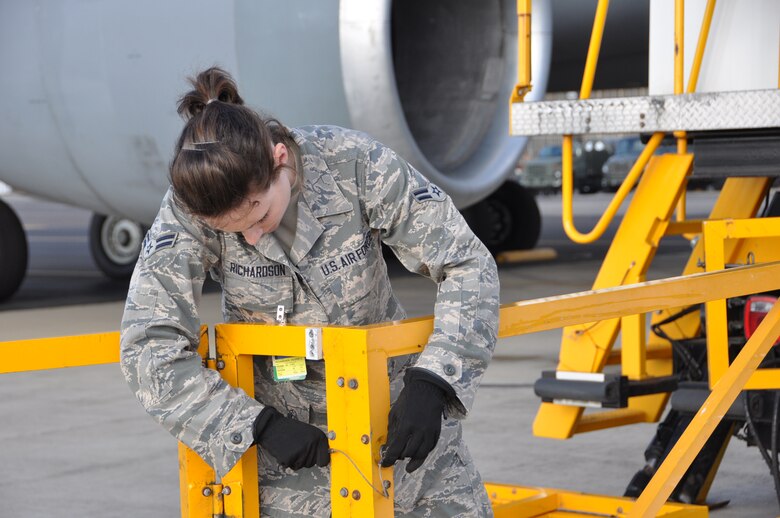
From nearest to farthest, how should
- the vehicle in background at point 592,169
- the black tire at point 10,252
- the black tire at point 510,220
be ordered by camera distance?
the black tire at point 10,252 → the black tire at point 510,220 → the vehicle in background at point 592,169

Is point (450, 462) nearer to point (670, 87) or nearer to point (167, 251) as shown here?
point (167, 251)

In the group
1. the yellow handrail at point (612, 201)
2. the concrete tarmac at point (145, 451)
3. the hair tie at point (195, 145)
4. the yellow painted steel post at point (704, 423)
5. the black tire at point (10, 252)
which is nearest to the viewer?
the hair tie at point (195, 145)

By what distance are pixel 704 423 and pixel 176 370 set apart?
4.49 ft

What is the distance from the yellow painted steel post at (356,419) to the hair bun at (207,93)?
557 mm

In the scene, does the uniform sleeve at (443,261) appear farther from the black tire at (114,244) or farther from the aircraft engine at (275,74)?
the black tire at (114,244)

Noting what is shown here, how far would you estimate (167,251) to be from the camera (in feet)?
7.78

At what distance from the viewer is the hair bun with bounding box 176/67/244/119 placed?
2410 mm

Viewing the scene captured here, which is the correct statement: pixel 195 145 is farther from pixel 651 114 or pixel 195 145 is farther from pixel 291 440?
pixel 651 114

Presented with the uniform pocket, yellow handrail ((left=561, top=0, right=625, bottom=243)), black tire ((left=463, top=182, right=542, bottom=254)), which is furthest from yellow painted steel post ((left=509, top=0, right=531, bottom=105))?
black tire ((left=463, top=182, right=542, bottom=254))

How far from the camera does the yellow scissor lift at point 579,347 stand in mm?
2148

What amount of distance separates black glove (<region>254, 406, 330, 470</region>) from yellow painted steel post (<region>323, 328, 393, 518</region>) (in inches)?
1.1

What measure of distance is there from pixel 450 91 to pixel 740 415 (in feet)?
10.2

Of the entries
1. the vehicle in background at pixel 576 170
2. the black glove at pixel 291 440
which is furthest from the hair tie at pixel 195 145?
the vehicle in background at pixel 576 170

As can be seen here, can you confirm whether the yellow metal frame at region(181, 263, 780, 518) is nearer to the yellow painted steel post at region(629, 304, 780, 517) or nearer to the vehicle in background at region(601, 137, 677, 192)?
the yellow painted steel post at region(629, 304, 780, 517)
